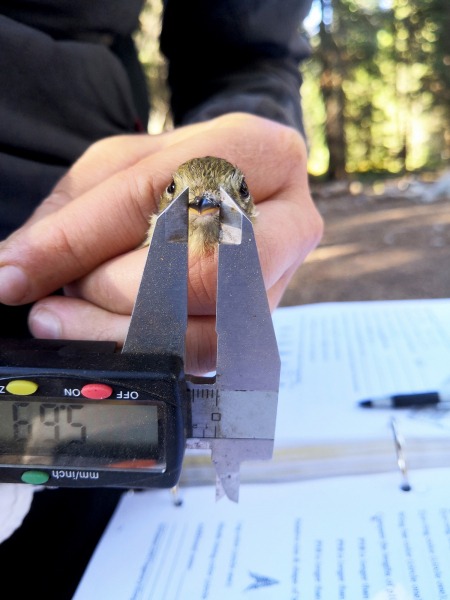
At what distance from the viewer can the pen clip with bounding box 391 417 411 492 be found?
108 cm

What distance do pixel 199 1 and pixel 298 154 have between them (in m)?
0.81

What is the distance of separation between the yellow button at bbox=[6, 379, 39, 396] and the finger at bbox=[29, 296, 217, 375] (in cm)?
15

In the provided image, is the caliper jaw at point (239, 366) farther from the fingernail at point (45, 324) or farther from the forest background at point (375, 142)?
the forest background at point (375, 142)

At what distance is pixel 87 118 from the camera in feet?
4.70

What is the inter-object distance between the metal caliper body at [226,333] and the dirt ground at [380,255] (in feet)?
11.0

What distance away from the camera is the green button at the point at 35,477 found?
79 cm

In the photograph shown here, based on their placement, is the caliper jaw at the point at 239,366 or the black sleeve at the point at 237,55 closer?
the caliper jaw at the point at 239,366

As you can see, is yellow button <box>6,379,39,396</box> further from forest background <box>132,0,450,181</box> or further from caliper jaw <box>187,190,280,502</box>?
forest background <box>132,0,450,181</box>

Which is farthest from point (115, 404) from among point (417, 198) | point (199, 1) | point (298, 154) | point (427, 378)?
point (417, 198)

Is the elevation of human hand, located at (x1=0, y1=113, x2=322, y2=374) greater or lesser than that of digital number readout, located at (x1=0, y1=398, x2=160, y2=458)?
greater

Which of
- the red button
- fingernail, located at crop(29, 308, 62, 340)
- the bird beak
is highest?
the bird beak

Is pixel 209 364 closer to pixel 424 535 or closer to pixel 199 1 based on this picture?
pixel 424 535

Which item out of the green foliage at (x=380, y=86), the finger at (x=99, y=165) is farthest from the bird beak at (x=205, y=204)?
the green foliage at (x=380, y=86)

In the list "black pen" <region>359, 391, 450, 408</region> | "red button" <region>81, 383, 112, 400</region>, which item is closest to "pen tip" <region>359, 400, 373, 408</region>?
"black pen" <region>359, 391, 450, 408</region>
